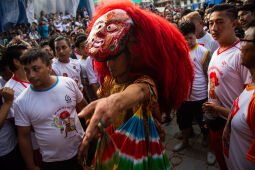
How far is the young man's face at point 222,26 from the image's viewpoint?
1851mm

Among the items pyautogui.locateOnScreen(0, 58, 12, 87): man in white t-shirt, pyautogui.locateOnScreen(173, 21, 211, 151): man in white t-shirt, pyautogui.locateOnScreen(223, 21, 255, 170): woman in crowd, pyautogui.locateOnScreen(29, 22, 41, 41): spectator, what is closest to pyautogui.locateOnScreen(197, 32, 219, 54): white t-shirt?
pyautogui.locateOnScreen(173, 21, 211, 151): man in white t-shirt

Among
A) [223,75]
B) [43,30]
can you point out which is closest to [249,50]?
[223,75]

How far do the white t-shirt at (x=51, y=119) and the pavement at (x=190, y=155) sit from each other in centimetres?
133

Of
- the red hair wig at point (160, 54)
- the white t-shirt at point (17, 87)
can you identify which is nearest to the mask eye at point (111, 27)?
the red hair wig at point (160, 54)

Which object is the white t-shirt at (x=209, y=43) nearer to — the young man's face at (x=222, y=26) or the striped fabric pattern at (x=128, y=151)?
the young man's face at (x=222, y=26)

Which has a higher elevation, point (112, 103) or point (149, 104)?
point (112, 103)

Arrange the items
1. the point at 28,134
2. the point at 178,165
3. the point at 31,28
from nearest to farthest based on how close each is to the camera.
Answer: the point at 28,134
the point at 178,165
the point at 31,28

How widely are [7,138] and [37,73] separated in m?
0.84

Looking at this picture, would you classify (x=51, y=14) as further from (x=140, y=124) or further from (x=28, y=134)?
(x=140, y=124)

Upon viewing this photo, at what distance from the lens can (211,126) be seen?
181 centimetres

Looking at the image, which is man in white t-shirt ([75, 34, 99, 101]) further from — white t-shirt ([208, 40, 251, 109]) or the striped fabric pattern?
the striped fabric pattern

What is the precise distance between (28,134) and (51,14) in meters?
13.2

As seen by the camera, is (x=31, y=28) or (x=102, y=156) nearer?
(x=102, y=156)

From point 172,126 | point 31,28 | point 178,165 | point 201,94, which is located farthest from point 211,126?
point 31,28
